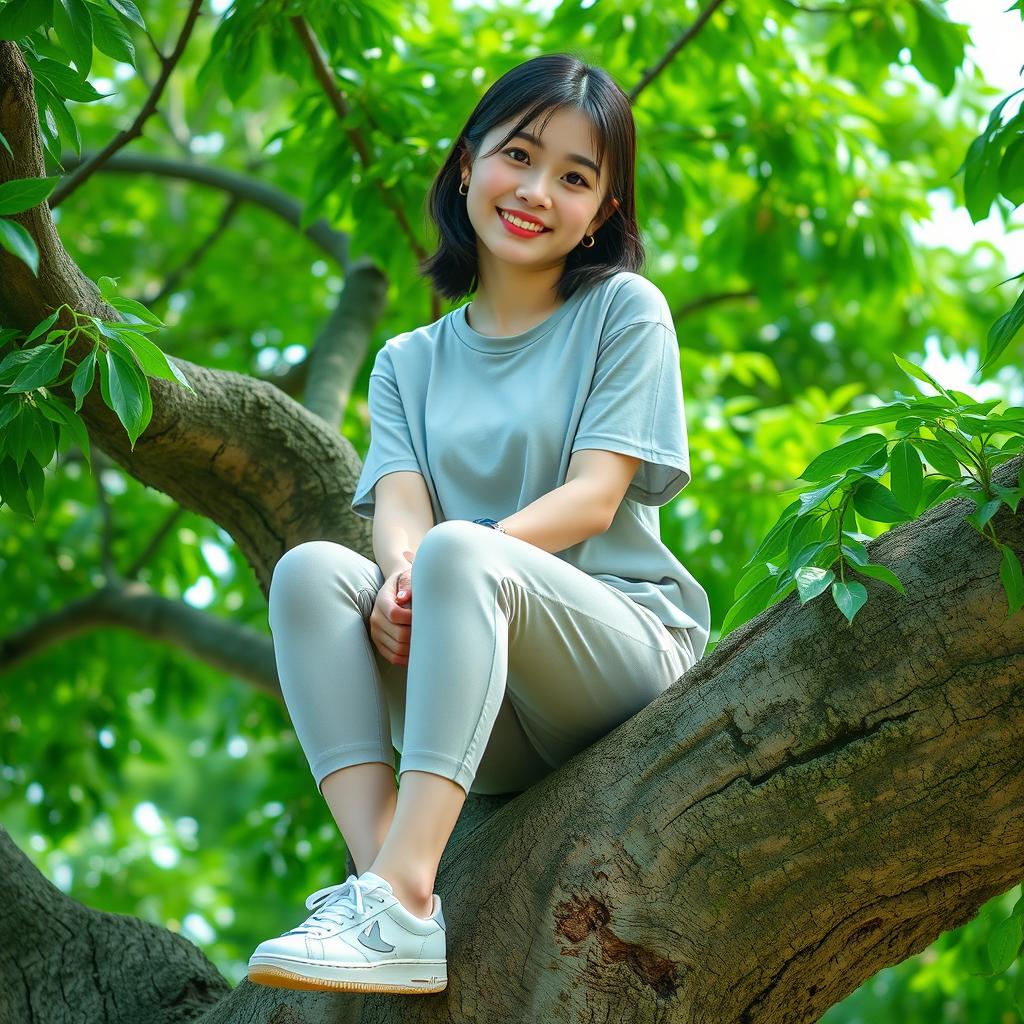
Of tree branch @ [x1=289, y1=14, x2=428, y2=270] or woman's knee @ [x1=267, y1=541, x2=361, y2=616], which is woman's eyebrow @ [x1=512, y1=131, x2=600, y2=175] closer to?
woman's knee @ [x1=267, y1=541, x2=361, y2=616]

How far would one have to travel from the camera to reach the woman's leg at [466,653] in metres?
1.81

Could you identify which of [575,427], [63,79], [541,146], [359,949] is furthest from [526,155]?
[359,949]

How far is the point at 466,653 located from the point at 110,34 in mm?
1177

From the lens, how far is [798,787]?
174 centimetres

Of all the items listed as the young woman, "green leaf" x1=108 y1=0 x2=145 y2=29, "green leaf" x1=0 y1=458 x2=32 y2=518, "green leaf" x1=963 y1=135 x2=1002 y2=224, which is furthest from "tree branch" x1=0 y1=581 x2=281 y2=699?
"green leaf" x1=963 y1=135 x2=1002 y2=224

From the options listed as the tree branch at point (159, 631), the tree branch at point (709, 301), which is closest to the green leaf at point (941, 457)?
the tree branch at point (159, 631)

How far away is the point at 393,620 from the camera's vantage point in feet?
6.46

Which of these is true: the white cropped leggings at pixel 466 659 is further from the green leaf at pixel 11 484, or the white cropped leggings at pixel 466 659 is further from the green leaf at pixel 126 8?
the green leaf at pixel 126 8

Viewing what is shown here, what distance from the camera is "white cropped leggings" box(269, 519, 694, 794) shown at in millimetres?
1820

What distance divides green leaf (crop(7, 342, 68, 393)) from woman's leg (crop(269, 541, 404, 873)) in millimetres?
439

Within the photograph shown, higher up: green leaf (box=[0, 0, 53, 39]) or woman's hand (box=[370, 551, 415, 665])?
green leaf (box=[0, 0, 53, 39])

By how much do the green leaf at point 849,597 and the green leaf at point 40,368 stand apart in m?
1.13

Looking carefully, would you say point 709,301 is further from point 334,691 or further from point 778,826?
point 778,826

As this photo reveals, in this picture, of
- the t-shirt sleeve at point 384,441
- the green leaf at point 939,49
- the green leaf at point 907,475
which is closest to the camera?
the green leaf at point 907,475
